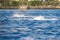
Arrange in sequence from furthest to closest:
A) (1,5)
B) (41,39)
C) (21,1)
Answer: (21,1) < (1,5) < (41,39)

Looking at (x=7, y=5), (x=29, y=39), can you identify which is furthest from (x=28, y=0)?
(x=29, y=39)

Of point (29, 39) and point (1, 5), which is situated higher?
point (29, 39)

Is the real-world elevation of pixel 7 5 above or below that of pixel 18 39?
below

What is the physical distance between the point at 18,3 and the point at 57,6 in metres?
6.43

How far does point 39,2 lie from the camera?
3512 cm

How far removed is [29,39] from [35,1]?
28.3m

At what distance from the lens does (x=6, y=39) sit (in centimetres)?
682

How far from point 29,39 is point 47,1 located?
95.8 ft

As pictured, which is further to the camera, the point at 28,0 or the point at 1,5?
the point at 28,0

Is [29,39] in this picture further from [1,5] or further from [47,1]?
[47,1]

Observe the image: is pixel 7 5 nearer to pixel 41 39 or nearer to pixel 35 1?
pixel 35 1

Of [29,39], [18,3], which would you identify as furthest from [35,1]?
[29,39]

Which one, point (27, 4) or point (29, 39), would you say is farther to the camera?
point (27, 4)

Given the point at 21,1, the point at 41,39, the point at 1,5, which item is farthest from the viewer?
the point at 21,1
